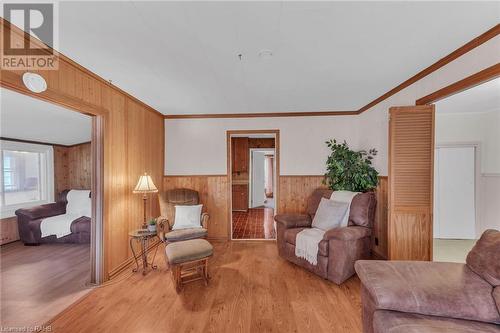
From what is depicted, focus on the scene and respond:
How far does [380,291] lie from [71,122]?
5.06 metres

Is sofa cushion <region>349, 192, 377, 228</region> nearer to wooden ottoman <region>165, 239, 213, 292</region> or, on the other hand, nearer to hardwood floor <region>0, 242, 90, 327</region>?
wooden ottoman <region>165, 239, 213, 292</region>

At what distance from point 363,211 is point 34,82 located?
3689 millimetres

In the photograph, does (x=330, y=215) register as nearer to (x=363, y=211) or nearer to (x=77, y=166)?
(x=363, y=211)

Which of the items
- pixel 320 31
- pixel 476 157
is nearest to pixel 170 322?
pixel 320 31

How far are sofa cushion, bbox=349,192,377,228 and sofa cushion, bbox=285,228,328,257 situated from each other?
60cm

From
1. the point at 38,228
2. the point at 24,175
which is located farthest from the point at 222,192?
the point at 24,175

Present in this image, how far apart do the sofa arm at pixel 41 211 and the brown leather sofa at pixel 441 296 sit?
5269 mm

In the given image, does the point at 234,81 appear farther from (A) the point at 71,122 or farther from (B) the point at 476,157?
(B) the point at 476,157

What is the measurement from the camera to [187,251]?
247cm

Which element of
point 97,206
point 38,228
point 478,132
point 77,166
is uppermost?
point 478,132

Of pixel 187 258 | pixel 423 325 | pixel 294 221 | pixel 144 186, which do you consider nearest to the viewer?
pixel 423 325

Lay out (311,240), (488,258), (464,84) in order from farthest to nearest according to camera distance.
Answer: (311,240) < (464,84) < (488,258)

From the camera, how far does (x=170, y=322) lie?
1947 millimetres

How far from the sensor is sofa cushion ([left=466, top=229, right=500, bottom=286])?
1.34 metres
